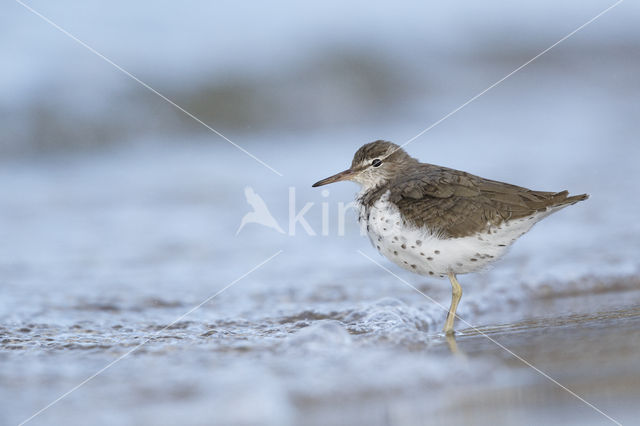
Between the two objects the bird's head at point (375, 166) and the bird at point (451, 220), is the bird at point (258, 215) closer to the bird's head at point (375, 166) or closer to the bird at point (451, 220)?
the bird's head at point (375, 166)

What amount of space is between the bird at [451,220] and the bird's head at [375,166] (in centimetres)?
58

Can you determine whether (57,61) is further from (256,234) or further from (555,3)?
(555,3)

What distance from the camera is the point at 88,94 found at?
1444 cm


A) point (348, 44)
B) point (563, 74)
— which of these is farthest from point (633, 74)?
point (348, 44)

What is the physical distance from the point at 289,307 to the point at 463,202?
186 cm

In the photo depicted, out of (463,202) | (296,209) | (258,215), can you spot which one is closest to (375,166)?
(463,202)

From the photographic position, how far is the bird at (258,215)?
9.16 meters

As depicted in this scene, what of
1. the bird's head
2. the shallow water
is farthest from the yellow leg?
the bird's head

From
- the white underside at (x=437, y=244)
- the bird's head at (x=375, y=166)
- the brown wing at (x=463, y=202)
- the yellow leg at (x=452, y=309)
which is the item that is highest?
the bird's head at (x=375, y=166)

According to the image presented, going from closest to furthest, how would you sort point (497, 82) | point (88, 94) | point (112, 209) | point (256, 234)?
point (256, 234) → point (112, 209) → point (88, 94) → point (497, 82)

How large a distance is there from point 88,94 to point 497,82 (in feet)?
29.2

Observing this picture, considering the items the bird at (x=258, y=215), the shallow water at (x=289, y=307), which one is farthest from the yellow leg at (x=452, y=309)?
the bird at (x=258, y=215)

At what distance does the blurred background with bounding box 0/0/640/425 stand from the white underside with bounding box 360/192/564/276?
540mm

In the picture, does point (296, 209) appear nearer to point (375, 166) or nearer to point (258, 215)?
point (258, 215)
